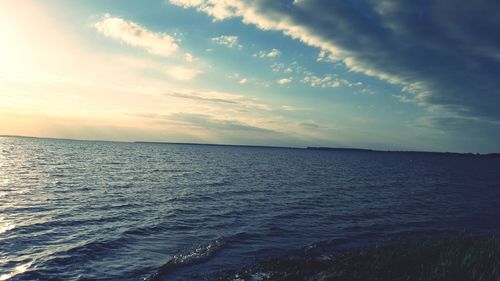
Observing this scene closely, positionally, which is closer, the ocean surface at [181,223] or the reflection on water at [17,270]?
the reflection on water at [17,270]

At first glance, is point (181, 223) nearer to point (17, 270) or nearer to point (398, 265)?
point (17, 270)

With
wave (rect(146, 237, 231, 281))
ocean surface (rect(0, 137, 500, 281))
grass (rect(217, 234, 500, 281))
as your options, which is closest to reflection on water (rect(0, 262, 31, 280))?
ocean surface (rect(0, 137, 500, 281))

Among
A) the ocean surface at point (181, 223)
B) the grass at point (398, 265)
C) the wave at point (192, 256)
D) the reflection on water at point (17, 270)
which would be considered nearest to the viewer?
the grass at point (398, 265)

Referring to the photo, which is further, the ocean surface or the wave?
the ocean surface

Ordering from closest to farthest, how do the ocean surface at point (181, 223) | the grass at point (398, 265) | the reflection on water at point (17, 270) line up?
the grass at point (398, 265)
the reflection on water at point (17, 270)
the ocean surface at point (181, 223)

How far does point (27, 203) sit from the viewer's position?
35094mm

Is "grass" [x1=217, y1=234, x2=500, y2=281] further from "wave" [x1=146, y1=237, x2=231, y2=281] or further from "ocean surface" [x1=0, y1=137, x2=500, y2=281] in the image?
"wave" [x1=146, y1=237, x2=231, y2=281]

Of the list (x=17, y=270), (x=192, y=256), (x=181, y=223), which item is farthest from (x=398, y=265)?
(x=17, y=270)

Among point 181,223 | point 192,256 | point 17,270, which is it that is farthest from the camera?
point 181,223

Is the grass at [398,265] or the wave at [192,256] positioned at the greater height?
the grass at [398,265]

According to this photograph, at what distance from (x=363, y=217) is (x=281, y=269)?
68.4 feet

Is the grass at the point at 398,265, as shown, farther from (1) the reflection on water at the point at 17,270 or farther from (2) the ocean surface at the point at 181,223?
(1) the reflection on water at the point at 17,270

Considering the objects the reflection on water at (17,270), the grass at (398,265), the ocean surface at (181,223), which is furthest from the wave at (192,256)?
the reflection on water at (17,270)

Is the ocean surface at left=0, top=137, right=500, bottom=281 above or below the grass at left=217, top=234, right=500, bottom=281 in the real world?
below
